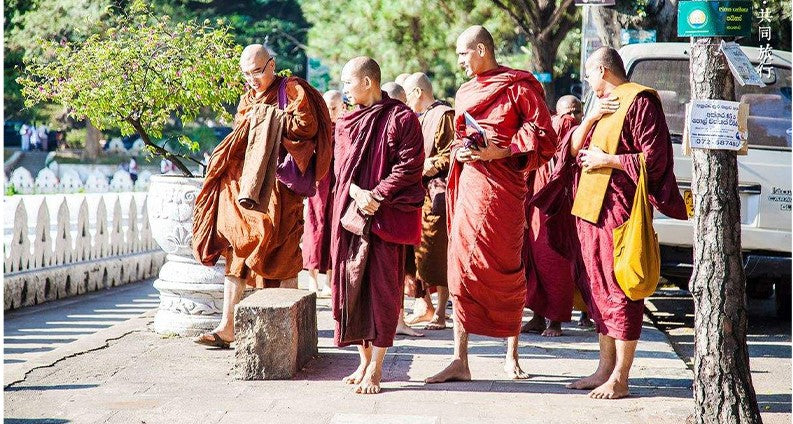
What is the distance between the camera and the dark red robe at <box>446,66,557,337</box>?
6.26 meters

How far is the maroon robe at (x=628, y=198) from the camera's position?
5.97m

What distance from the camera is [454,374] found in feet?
21.2

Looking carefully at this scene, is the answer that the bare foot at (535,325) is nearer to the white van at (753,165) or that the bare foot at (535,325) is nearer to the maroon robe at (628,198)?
the white van at (753,165)

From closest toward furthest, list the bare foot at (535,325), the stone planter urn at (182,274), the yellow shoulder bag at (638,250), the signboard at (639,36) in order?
the yellow shoulder bag at (638,250), the stone planter urn at (182,274), the bare foot at (535,325), the signboard at (639,36)

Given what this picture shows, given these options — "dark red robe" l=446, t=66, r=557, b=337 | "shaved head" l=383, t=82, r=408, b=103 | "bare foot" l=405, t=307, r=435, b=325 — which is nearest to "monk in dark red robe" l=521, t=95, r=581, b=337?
"bare foot" l=405, t=307, r=435, b=325

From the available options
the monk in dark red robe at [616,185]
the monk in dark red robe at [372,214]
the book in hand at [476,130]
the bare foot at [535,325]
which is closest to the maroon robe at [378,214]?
the monk in dark red robe at [372,214]

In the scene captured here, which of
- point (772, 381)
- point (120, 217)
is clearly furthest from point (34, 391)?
point (120, 217)

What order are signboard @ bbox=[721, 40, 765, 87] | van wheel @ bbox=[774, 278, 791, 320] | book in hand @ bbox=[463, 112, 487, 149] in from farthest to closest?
1. van wheel @ bbox=[774, 278, 791, 320]
2. book in hand @ bbox=[463, 112, 487, 149]
3. signboard @ bbox=[721, 40, 765, 87]

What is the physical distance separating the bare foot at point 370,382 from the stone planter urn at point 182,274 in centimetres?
213

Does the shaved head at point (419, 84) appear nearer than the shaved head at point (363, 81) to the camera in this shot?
No

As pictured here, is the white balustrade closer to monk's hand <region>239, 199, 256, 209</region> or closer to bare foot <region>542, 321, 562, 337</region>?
monk's hand <region>239, 199, 256, 209</region>

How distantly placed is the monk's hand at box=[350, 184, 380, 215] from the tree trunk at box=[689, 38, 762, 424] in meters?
1.69

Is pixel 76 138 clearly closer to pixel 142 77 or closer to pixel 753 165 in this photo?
pixel 142 77

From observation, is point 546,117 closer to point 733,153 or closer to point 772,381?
point 733,153
